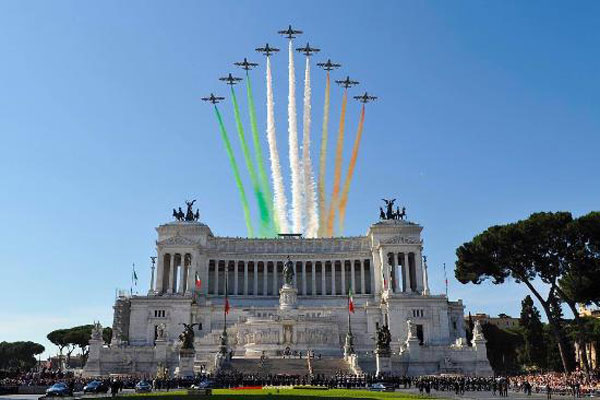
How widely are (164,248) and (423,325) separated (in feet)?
145

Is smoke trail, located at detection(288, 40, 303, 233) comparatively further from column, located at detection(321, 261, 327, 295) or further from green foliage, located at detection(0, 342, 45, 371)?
green foliage, located at detection(0, 342, 45, 371)

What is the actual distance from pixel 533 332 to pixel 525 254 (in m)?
35.7

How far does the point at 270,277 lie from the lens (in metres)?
108

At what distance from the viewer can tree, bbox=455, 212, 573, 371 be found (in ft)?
200

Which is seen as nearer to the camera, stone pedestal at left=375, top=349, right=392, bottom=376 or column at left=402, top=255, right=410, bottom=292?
stone pedestal at left=375, top=349, right=392, bottom=376

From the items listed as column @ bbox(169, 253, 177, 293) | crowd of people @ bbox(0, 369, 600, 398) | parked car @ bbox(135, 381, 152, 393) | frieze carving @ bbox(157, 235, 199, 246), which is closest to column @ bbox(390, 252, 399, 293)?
frieze carving @ bbox(157, 235, 199, 246)

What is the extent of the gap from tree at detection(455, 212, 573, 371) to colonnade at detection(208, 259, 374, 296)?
37.0 metres


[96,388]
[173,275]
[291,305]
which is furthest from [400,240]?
[96,388]

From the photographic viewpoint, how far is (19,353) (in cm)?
13212

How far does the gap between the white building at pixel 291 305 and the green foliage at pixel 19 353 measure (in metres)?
54.5

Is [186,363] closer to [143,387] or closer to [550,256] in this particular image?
[143,387]

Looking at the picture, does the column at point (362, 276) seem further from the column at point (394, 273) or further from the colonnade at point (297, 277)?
the column at point (394, 273)

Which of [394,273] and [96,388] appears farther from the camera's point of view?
[394,273]

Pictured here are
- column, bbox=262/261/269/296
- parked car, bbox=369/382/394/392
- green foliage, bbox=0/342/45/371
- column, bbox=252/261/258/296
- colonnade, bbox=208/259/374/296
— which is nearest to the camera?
parked car, bbox=369/382/394/392
